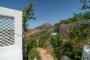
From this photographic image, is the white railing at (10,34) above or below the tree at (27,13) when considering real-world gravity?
below

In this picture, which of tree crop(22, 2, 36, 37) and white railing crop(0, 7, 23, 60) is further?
tree crop(22, 2, 36, 37)

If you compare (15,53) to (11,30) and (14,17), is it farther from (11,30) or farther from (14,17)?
(14,17)

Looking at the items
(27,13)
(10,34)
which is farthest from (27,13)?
(10,34)

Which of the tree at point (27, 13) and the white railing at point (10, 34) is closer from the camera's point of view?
the white railing at point (10, 34)

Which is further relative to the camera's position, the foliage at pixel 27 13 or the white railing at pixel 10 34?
the foliage at pixel 27 13

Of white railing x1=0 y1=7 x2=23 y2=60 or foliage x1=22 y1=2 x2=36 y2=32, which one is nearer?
white railing x1=0 y1=7 x2=23 y2=60

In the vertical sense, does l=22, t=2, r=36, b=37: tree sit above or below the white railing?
above

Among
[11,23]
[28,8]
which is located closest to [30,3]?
[28,8]

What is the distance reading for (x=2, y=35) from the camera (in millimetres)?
2033

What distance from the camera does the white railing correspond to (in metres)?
1.96

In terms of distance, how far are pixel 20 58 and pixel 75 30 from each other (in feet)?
8.08

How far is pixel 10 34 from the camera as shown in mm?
2154

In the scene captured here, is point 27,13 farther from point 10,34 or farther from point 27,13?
point 10,34

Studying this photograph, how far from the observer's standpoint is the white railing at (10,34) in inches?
77.0
